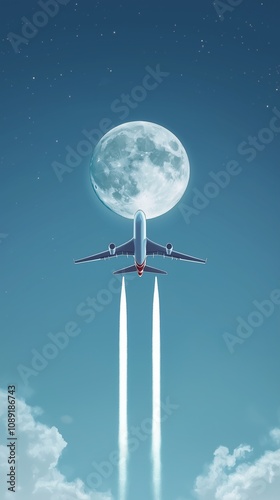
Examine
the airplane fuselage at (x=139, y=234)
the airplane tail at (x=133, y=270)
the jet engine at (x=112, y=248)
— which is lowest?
the airplane fuselage at (x=139, y=234)

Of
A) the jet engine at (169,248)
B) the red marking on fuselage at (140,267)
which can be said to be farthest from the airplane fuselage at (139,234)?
the jet engine at (169,248)

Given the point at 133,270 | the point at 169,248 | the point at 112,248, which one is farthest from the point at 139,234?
the point at 133,270

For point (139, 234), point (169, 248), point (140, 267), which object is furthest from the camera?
point (169, 248)

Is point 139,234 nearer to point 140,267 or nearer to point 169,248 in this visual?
point 140,267

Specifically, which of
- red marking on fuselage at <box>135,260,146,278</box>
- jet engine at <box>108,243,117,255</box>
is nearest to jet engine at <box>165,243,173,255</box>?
red marking on fuselage at <box>135,260,146,278</box>

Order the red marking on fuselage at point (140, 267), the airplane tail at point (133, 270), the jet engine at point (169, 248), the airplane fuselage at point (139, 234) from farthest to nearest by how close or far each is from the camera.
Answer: the airplane tail at point (133, 270) → the jet engine at point (169, 248) → the red marking on fuselage at point (140, 267) → the airplane fuselage at point (139, 234)

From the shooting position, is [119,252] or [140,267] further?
[119,252]

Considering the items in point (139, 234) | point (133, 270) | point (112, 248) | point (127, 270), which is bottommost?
point (139, 234)

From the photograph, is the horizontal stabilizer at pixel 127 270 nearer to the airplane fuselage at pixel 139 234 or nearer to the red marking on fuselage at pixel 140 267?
the red marking on fuselage at pixel 140 267

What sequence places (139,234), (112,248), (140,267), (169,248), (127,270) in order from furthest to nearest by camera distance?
(127,270) < (169,248) < (112,248) < (140,267) < (139,234)

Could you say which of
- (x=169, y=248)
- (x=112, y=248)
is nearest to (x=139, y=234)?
(x=112, y=248)

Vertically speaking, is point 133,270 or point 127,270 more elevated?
point 127,270

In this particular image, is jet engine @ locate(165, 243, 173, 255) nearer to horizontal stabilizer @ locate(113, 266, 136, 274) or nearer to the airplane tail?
the airplane tail

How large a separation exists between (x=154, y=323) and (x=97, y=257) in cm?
985
